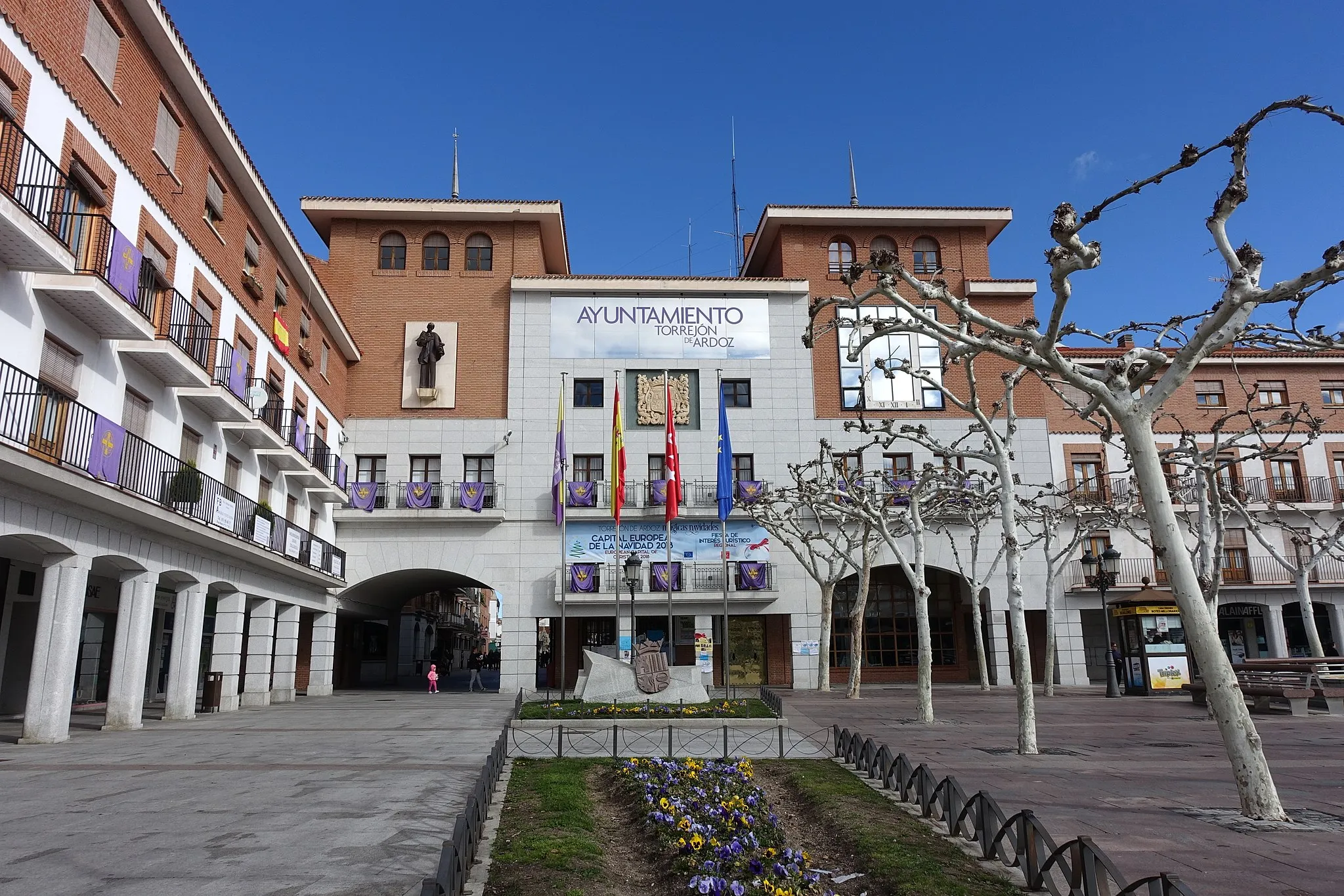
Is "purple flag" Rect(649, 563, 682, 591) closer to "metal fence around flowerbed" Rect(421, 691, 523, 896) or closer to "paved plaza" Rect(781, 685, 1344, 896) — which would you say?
"paved plaza" Rect(781, 685, 1344, 896)

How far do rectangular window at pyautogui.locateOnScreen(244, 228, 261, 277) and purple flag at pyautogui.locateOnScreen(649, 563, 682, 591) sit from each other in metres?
17.1

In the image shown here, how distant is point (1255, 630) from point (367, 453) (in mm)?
39085

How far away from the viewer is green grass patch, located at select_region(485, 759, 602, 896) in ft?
23.6

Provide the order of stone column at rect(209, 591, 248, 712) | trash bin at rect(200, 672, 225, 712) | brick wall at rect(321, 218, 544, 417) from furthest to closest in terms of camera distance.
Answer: brick wall at rect(321, 218, 544, 417)
stone column at rect(209, 591, 248, 712)
trash bin at rect(200, 672, 225, 712)

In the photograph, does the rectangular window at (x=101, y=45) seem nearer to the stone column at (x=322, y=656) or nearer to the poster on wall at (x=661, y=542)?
the stone column at (x=322, y=656)

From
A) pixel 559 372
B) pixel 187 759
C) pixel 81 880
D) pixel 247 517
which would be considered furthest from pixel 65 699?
pixel 559 372

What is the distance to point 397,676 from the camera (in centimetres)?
4753

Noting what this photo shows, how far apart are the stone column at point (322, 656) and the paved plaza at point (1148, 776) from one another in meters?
17.6

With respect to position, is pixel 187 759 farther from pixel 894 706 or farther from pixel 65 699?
pixel 894 706

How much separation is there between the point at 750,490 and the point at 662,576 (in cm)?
471

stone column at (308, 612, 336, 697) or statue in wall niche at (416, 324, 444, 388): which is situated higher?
statue in wall niche at (416, 324, 444, 388)

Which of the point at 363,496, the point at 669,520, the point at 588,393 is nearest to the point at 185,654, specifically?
the point at 363,496

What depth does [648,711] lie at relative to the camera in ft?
63.9

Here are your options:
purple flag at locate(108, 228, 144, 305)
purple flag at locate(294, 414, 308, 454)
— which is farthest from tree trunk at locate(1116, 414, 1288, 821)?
purple flag at locate(294, 414, 308, 454)
